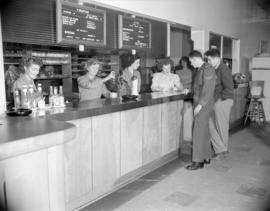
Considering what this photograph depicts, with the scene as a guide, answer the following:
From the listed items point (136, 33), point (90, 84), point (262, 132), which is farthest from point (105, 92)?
point (262, 132)

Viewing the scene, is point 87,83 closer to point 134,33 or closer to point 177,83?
point 134,33

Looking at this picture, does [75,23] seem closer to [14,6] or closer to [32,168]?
[14,6]

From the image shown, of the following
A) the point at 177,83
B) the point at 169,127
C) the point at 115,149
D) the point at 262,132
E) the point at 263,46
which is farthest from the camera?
the point at 263,46

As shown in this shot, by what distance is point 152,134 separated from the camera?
3996mm

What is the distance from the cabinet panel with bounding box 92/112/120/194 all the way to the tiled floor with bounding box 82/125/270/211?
0.58 feet

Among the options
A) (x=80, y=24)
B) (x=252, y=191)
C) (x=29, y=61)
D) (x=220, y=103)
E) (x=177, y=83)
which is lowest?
(x=252, y=191)

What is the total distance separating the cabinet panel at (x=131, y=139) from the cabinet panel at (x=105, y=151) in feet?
0.32

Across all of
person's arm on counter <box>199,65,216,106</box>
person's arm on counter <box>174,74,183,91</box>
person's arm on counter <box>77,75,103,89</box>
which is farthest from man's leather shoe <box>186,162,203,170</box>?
person's arm on counter <box>77,75,103,89</box>

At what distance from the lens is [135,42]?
491cm

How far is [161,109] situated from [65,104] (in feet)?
4.73

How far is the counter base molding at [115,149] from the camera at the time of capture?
286 cm

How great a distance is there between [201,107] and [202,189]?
3.53 ft

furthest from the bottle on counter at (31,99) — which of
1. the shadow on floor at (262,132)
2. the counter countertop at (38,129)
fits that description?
the shadow on floor at (262,132)

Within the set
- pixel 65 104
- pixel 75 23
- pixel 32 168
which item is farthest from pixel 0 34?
pixel 32 168
